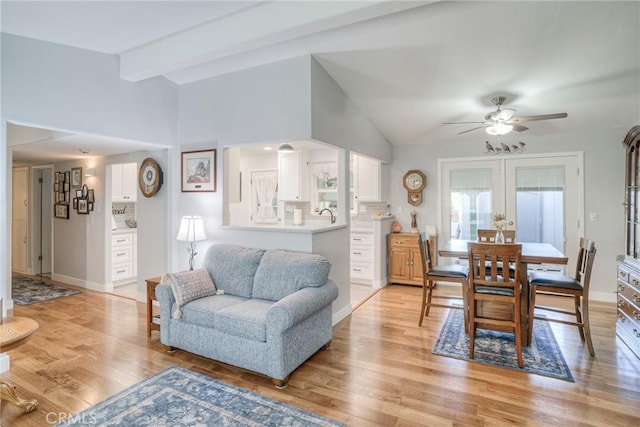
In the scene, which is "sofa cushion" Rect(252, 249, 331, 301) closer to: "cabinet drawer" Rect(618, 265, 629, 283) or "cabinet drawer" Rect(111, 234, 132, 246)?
"cabinet drawer" Rect(618, 265, 629, 283)

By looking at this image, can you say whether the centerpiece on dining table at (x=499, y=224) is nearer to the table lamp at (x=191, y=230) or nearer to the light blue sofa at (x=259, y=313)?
the light blue sofa at (x=259, y=313)

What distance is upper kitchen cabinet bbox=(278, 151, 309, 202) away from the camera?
5.89 meters

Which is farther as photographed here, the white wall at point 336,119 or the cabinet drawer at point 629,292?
the white wall at point 336,119

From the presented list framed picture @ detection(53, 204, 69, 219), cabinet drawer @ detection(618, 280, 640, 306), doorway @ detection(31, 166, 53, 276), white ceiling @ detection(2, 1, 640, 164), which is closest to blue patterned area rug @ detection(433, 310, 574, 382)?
cabinet drawer @ detection(618, 280, 640, 306)

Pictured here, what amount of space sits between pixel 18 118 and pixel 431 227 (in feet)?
17.7

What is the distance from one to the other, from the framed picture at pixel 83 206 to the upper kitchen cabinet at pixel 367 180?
4.51 m

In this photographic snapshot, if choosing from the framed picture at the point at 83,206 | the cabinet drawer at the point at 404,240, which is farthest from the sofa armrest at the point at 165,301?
the cabinet drawer at the point at 404,240

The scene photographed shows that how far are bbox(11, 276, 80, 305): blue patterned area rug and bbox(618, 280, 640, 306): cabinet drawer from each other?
23.3 feet

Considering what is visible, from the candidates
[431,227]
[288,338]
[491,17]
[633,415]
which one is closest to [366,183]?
[431,227]

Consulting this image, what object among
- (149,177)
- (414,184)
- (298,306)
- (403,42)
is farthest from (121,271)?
(403,42)

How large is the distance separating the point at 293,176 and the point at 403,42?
3314mm

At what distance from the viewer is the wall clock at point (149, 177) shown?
447 cm

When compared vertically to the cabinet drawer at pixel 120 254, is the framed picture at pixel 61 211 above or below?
above

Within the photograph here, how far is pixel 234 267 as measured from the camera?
11.0ft
